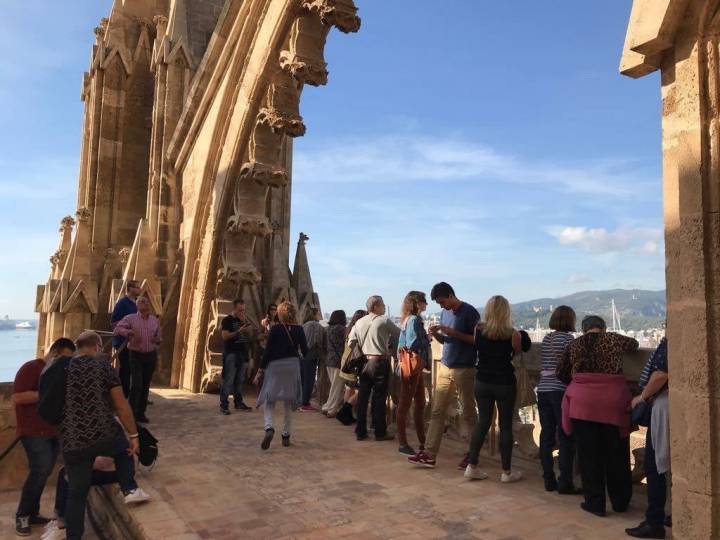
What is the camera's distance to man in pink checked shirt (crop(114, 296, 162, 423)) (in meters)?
6.72

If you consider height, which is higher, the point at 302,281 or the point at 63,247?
the point at 63,247

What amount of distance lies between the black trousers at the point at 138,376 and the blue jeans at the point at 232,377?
1284 mm

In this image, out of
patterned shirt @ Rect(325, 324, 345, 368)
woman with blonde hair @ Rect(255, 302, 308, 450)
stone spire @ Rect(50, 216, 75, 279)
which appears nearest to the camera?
woman with blonde hair @ Rect(255, 302, 308, 450)

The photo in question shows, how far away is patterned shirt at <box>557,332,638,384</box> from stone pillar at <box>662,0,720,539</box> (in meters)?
0.85

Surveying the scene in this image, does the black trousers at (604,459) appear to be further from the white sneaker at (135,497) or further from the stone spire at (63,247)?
the stone spire at (63,247)

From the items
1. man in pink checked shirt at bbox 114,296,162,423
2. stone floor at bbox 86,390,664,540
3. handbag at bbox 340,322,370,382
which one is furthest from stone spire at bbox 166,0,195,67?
stone floor at bbox 86,390,664,540

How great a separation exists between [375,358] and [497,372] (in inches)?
69.0

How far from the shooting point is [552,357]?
176 inches

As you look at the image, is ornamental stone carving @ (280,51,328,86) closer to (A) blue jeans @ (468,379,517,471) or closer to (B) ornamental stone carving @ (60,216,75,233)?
(A) blue jeans @ (468,379,517,471)

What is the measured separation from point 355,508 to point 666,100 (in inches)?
130

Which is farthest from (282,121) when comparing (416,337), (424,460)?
(424,460)

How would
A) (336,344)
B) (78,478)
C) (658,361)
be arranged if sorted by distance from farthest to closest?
(336,344) < (78,478) < (658,361)

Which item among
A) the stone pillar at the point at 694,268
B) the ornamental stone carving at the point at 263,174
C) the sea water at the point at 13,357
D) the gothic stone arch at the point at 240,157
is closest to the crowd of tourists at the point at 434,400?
the stone pillar at the point at 694,268

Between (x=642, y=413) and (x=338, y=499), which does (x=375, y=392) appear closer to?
(x=338, y=499)
